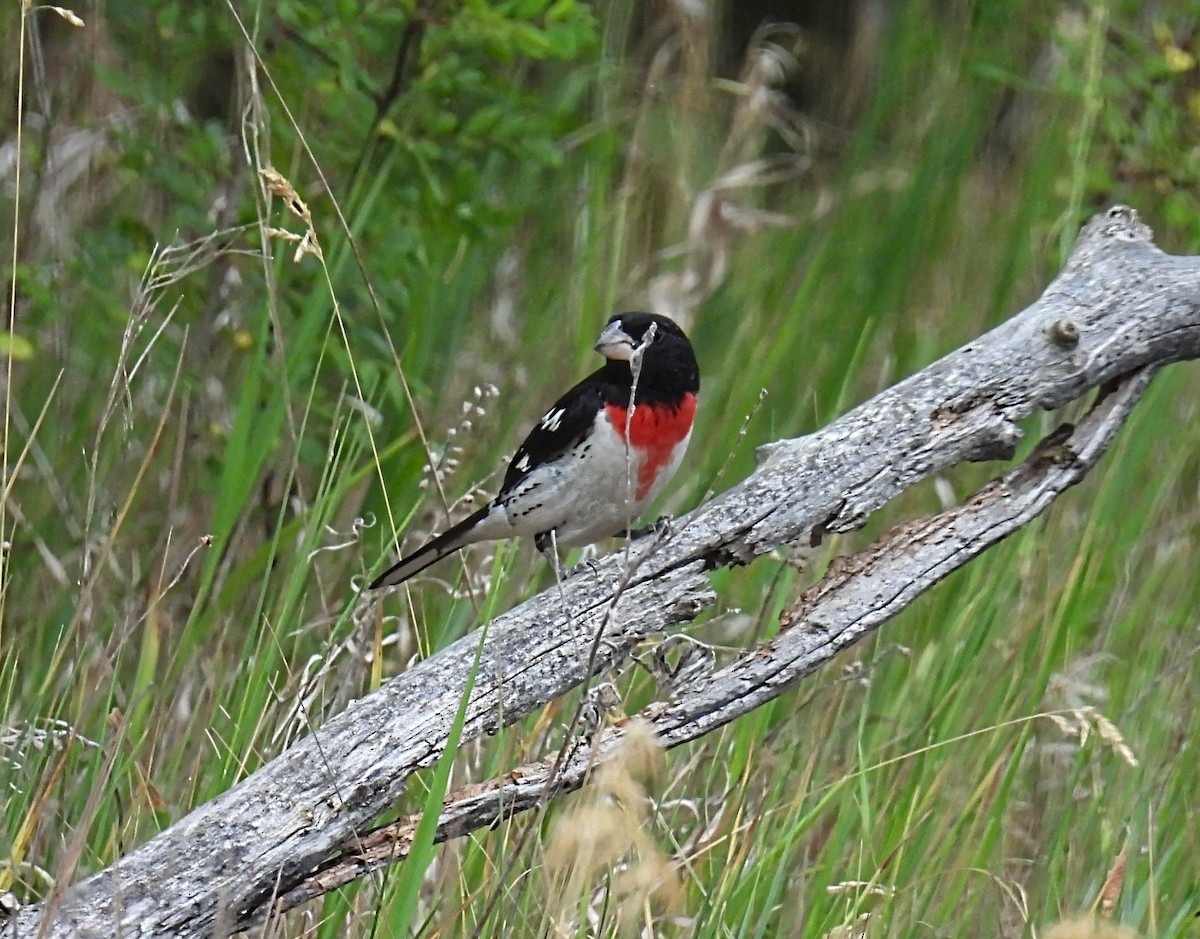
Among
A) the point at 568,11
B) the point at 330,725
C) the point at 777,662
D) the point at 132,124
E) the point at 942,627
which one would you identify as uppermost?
the point at 568,11

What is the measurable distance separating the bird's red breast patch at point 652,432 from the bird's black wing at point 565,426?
53 millimetres

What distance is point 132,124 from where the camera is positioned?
3936 mm

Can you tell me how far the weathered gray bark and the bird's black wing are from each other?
0.98 meters

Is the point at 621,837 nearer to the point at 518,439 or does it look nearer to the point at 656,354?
A: the point at 656,354

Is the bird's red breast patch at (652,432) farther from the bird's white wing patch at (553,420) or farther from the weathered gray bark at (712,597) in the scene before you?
the weathered gray bark at (712,597)

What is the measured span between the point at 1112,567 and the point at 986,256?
2.22 meters

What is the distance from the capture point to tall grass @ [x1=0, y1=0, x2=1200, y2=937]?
2268 mm

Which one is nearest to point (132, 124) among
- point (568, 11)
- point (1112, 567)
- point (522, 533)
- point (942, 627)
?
point (568, 11)

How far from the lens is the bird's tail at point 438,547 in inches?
114

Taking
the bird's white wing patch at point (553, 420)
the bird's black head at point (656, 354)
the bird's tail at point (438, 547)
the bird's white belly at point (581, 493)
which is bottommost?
the bird's tail at point (438, 547)

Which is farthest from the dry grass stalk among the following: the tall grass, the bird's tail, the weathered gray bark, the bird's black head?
the bird's black head

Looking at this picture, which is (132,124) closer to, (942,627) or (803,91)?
(942,627)

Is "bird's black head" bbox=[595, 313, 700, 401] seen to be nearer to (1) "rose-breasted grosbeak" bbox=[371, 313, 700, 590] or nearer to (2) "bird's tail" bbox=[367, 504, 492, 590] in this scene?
(1) "rose-breasted grosbeak" bbox=[371, 313, 700, 590]

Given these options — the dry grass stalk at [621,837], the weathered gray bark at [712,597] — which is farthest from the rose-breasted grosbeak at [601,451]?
the dry grass stalk at [621,837]
